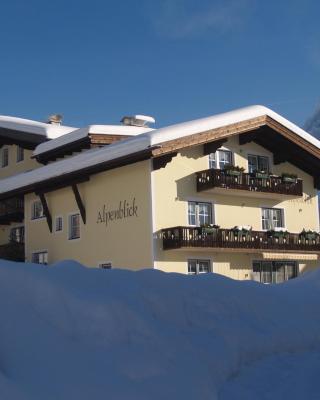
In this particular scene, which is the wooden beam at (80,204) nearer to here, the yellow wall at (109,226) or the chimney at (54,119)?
the yellow wall at (109,226)

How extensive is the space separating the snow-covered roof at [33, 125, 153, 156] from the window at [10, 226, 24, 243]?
426 cm

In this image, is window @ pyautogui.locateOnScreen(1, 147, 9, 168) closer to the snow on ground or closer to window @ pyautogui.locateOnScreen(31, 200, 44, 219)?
window @ pyautogui.locateOnScreen(31, 200, 44, 219)

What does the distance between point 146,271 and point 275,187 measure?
18.3 m

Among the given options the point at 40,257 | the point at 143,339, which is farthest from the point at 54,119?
the point at 143,339

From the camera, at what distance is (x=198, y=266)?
24.9 meters

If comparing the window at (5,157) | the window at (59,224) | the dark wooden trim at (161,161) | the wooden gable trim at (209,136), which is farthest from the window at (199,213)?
the window at (5,157)

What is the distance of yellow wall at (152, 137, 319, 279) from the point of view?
23984mm

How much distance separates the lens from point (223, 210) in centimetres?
2594

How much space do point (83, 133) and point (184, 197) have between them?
5.28 meters

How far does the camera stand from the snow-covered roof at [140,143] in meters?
22.7

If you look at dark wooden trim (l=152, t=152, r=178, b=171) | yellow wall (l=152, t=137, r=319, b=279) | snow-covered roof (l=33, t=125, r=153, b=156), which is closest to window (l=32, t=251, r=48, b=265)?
snow-covered roof (l=33, t=125, r=153, b=156)

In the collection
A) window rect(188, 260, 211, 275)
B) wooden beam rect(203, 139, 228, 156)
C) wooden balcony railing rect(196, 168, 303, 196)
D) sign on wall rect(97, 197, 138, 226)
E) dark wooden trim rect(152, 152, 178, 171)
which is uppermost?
wooden beam rect(203, 139, 228, 156)

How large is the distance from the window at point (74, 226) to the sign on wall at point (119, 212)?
4.81 feet

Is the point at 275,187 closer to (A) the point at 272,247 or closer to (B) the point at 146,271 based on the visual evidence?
(A) the point at 272,247
